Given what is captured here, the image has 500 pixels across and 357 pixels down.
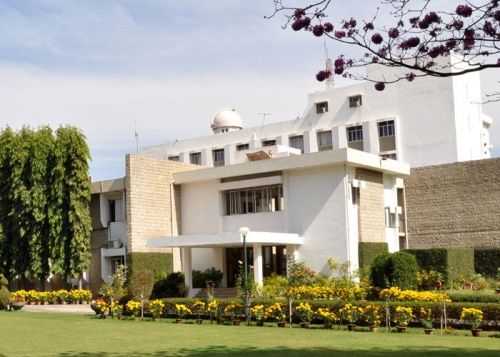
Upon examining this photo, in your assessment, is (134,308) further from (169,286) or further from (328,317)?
(169,286)

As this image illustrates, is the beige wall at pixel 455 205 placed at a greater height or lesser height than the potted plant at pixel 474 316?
greater

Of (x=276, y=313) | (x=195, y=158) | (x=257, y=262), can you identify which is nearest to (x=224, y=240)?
(x=257, y=262)

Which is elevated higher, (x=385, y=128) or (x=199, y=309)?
(x=385, y=128)

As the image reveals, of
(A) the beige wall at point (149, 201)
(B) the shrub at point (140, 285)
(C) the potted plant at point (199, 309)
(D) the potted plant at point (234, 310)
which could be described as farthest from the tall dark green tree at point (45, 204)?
(D) the potted plant at point (234, 310)

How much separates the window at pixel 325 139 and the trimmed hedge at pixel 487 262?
1860 cm

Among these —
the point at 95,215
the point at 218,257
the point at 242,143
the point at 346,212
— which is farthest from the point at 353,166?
the point at 242,143

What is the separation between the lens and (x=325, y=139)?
49688 millimetres

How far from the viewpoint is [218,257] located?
104 ft

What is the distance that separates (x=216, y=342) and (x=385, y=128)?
110 feet

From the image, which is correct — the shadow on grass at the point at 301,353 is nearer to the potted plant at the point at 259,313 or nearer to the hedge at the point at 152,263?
the potted plant at the point at 259,313

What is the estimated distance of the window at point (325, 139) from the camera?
1951 inches

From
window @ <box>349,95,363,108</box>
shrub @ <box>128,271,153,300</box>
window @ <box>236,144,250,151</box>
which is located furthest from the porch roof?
window @ <box>236,144,250,151</box>

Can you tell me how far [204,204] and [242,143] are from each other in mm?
19817

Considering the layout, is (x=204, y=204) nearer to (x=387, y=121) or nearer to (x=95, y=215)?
(x=95, y=215)
